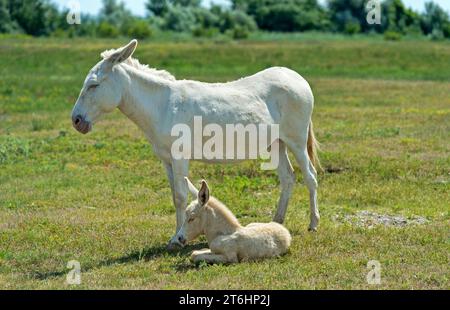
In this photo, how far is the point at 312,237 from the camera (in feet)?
→ 35.3

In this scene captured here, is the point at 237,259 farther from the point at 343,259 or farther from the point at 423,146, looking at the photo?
the point at 423,146

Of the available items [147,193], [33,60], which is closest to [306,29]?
[33,60]

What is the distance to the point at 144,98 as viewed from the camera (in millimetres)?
10648

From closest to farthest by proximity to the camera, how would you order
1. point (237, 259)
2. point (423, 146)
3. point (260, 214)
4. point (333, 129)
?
point (237, 259), point (260, 214), point (423, 146), point (333, 129)

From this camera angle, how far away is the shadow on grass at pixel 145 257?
9.44 m

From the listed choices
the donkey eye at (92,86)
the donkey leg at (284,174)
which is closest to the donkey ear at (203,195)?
the donkey eye at (92,86)

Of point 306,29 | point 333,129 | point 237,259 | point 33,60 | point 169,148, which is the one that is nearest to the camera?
point 237,259

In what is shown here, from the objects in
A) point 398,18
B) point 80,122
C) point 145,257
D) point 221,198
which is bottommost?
point 398,18

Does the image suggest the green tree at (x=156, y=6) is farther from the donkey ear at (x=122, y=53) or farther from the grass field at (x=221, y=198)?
the donkey ear at (x=122, y=53)

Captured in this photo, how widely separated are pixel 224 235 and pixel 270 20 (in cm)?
8705

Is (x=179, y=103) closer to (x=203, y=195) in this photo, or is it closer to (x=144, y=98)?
(x=144, y=98)

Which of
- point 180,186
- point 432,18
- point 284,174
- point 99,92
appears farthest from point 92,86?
point 432,18

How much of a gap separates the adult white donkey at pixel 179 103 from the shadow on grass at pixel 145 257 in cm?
37

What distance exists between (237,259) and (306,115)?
2.76 meters
